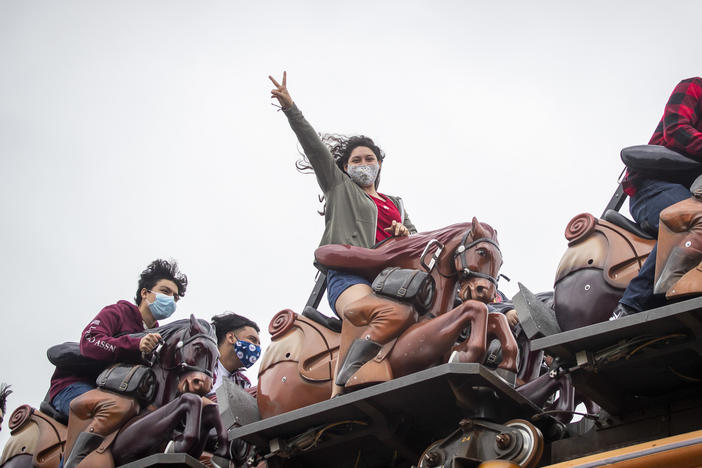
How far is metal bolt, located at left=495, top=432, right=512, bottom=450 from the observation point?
8289mm

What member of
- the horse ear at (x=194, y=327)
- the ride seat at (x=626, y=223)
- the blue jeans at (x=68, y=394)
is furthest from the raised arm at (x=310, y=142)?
the blue jeans at (x=68, y=394)

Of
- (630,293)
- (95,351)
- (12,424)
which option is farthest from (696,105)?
(12,424)

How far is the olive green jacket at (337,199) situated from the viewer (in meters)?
10.6

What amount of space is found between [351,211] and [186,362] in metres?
2.29

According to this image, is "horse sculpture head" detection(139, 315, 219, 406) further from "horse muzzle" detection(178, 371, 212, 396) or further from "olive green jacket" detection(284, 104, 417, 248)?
"olive green jacket" detection(284, 104, 417, 248)

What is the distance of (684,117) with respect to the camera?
9266 millimetres

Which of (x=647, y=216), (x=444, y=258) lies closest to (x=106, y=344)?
→ (x=444, y=258)

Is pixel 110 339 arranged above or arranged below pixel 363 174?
below

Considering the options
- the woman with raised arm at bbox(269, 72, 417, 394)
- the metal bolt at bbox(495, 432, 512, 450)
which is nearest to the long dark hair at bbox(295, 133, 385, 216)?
the woman with raised arm at bbox(269, 72, 417, 394)

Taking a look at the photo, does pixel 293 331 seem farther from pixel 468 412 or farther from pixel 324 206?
pixel 468 412

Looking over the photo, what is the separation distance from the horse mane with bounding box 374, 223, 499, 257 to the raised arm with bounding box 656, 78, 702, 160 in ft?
5.72

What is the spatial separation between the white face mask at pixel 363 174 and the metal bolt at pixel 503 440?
367 centimetres

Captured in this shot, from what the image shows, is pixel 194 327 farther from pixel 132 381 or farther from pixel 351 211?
pixel 351 211

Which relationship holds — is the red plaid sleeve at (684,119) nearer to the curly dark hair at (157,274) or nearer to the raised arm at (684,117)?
the raised arm at (684,117)
